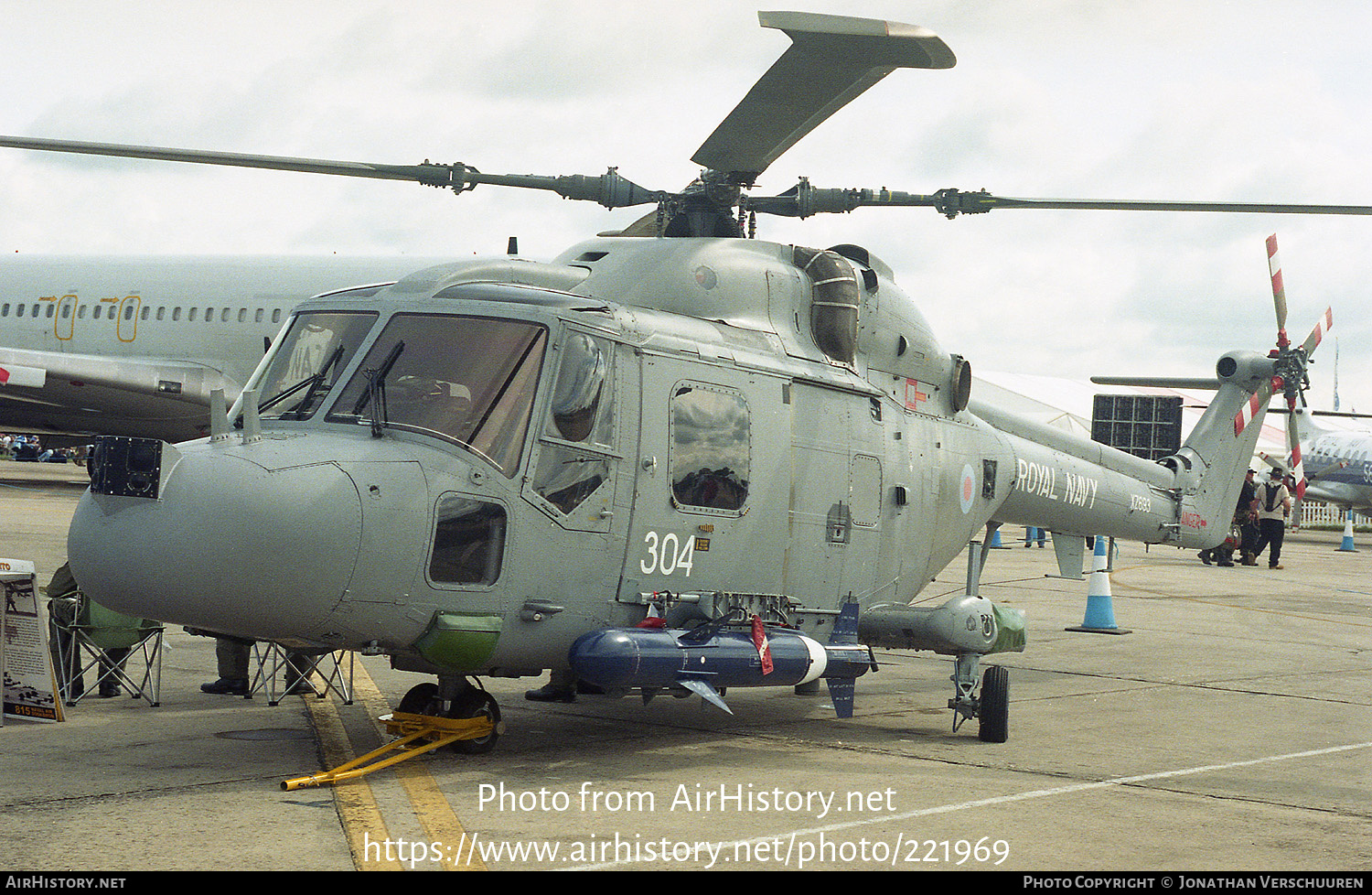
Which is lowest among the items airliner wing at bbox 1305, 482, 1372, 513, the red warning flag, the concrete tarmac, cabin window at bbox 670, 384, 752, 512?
the concrete tarmac

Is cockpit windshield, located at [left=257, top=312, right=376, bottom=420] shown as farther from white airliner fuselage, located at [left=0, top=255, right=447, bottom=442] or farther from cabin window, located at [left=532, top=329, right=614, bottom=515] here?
white airliner fuselage, located at [left=0, top=255, right=447, bottom=442]

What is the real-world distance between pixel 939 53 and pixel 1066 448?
20.5 feet

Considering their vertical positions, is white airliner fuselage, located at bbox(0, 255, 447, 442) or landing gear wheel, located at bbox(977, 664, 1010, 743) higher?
white airliner fuselage, located at bbox(0, 255, 447, 442)

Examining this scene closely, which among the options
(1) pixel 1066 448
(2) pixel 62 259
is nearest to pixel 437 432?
(1) pixel 1066 448

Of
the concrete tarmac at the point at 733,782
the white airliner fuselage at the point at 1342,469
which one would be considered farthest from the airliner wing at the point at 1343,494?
the concrete tarmac at the point at 733,782

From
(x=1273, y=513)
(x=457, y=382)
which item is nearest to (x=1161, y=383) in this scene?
(x=1273, y=513)

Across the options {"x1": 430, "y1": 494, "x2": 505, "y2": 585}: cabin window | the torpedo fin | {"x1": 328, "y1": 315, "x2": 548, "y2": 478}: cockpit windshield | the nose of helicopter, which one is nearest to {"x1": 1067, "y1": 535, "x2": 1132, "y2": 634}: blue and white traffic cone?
the torpedo fin

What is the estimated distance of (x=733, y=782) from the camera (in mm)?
7082

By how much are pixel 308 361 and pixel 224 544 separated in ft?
5.19

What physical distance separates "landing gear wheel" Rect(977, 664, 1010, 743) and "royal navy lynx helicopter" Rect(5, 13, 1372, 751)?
30mm

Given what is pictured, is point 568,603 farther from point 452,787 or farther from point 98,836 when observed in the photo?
point 98,836

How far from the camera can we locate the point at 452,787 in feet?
21.7

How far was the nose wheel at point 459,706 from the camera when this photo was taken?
737 centimetres

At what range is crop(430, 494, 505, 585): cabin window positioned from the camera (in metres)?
6.68
